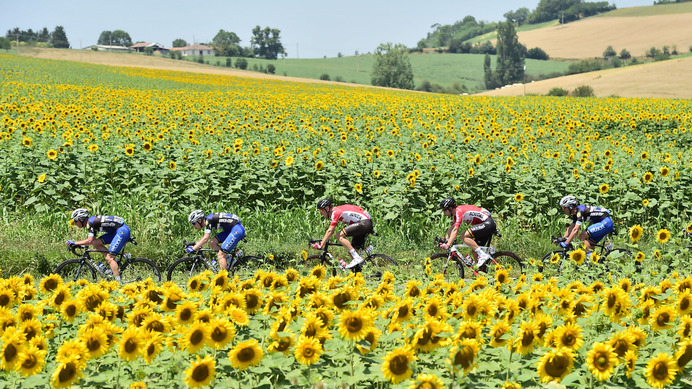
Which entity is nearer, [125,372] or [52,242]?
[125,372]

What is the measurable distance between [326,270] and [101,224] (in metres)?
3.66

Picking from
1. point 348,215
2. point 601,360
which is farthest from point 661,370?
point 348,215

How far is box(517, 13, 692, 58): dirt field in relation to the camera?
130250mm

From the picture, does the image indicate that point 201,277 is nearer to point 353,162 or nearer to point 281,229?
point 281,229

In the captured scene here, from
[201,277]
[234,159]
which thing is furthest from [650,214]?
[201,277]

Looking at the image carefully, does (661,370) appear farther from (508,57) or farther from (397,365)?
(508,57)

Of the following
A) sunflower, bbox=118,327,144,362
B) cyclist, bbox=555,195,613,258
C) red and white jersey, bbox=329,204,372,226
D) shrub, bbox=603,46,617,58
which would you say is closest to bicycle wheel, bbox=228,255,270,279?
red and white jersey, bbox=329,204,372,226

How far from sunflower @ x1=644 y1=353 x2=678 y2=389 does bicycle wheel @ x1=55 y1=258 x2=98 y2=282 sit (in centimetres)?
808

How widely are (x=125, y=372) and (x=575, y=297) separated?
3782mm

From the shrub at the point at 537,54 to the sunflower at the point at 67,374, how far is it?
15456cm

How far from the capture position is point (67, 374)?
3.47 metres

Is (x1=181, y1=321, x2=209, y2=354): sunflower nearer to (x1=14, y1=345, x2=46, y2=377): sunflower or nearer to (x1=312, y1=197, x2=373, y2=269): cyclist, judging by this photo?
(x1=14, y1=345, x2=46, y2=377): sunflower

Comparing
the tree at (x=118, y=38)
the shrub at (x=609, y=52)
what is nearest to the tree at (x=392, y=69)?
the shrub at (x=609, y=52)

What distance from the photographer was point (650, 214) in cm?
1181
